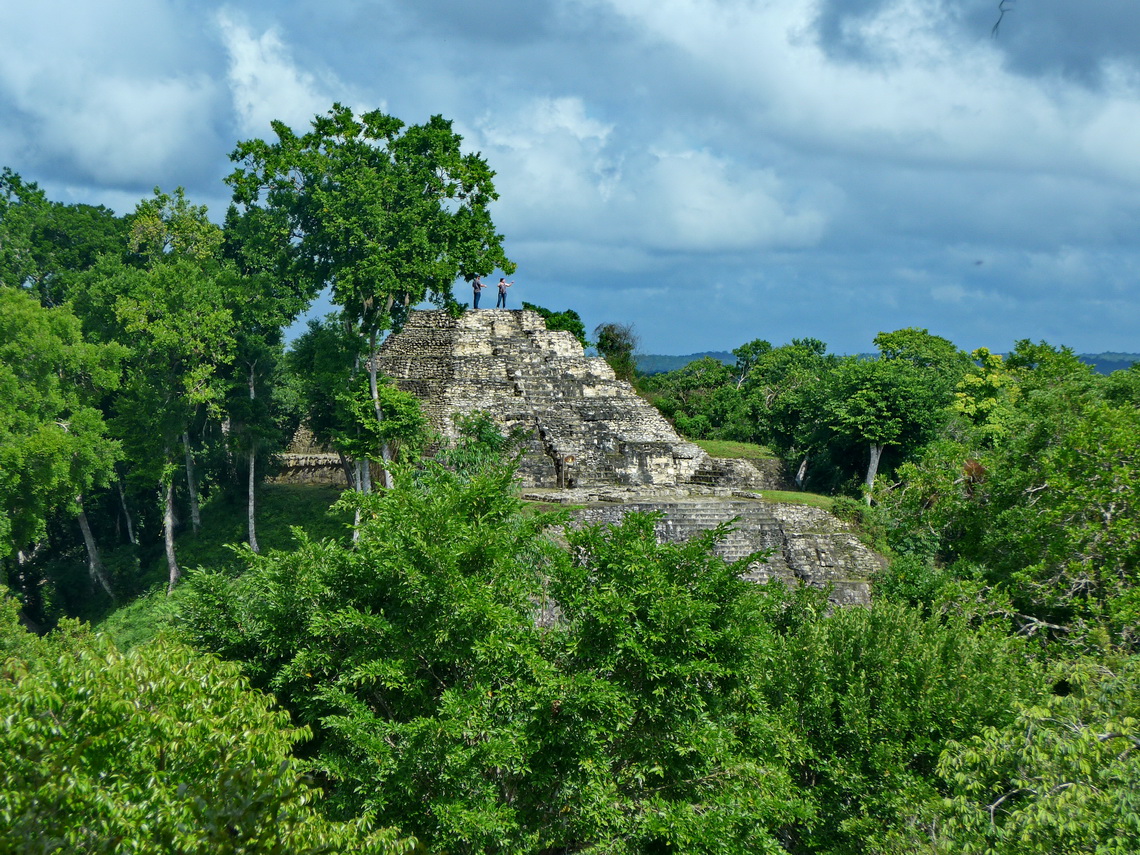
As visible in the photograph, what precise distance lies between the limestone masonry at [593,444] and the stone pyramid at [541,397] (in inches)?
1.3

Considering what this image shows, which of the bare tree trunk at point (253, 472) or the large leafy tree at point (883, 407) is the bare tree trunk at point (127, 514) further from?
the large leafy tree at point (883, 407)

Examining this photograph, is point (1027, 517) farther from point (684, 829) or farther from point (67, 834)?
point (67, 834)

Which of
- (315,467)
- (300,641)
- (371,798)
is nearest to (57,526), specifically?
(315,467)

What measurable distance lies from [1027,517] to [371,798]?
11.1 m

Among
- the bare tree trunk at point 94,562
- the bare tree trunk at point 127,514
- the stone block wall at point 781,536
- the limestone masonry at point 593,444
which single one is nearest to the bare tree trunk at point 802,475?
the limestone masonry at point 593,444

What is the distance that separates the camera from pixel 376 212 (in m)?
20.5

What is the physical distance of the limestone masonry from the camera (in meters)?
18.4

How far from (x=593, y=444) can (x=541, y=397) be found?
301cm

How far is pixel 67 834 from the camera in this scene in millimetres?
5281

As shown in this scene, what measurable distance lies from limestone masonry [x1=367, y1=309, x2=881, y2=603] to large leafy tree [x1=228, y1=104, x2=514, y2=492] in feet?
6.38

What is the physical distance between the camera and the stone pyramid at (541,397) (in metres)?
22.4

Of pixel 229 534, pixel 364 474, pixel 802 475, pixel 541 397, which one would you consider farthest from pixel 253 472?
pixel 802 475

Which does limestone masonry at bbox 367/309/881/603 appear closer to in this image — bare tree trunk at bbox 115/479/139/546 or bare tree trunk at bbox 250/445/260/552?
bare tree trunk at bbox 250/445/260/552

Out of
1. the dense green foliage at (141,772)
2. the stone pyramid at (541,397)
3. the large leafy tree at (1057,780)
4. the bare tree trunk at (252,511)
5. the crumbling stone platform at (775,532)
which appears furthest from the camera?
the bare tree trunk at (252,511)
